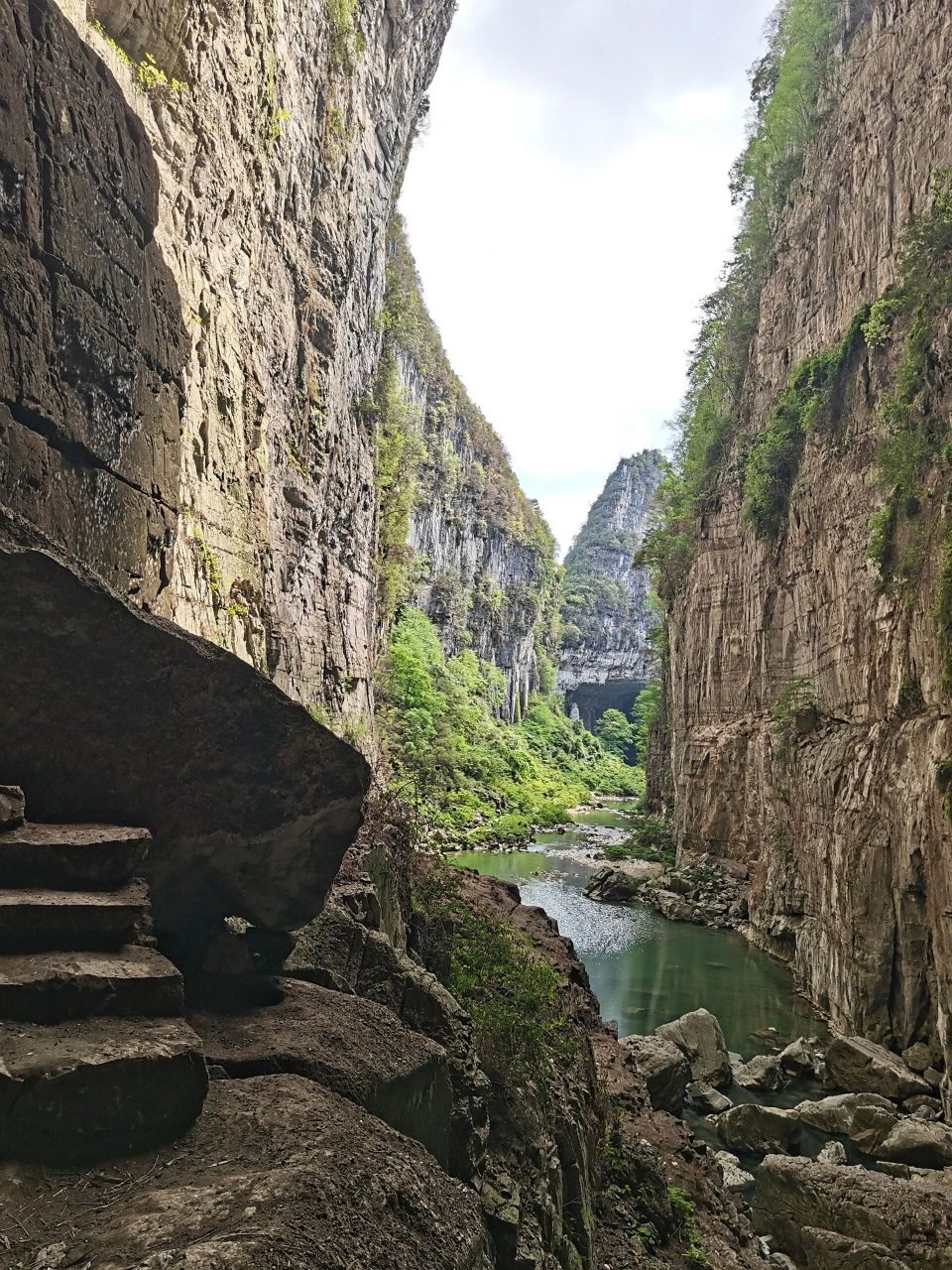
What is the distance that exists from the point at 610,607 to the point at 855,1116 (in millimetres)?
81365

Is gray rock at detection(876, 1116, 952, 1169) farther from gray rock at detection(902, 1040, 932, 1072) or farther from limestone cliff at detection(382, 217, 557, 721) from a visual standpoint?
limestone cliff at detection(382, 217, 557, 721)

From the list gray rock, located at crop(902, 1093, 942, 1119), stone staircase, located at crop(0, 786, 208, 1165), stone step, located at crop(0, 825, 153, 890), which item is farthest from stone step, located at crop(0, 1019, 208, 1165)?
gray rock, located at crop(902, 1093, 942, 1119)

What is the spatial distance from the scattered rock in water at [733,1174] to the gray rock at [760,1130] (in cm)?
36

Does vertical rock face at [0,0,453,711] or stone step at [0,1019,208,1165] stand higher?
vertical rock face at [0,0,453,711]

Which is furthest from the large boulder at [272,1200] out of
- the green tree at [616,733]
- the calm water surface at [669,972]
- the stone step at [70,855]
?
the green tree at [616,733]

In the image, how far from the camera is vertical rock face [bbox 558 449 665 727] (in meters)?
88.3

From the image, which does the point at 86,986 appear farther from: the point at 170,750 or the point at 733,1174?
the point at 733,1174

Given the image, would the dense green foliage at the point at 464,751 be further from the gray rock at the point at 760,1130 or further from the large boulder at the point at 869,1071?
the gray rock at the point at 760,1130

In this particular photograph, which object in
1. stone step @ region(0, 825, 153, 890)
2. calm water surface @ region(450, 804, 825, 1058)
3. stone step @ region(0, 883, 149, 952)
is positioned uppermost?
stone step @ region(0, 825, 153, 890)

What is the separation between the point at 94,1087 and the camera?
229 cm

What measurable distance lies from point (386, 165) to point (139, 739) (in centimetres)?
2602

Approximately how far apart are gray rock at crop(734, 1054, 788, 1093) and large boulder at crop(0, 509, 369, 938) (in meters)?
11.3

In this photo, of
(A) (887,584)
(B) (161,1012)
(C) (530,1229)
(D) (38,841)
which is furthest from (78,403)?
(A) (887,584)

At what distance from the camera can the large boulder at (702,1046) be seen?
12.2m
